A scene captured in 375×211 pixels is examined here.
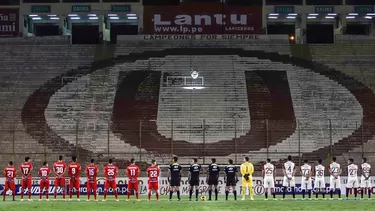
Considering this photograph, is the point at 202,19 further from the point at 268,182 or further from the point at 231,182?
the point at 231,182

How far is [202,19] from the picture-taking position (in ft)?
187

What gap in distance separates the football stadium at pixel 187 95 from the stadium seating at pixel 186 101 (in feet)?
0.40

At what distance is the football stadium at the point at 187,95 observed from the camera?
38438mm

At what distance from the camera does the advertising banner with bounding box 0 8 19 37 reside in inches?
2251

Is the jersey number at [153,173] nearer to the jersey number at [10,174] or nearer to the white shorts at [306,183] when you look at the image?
the jersey number at [10,174]

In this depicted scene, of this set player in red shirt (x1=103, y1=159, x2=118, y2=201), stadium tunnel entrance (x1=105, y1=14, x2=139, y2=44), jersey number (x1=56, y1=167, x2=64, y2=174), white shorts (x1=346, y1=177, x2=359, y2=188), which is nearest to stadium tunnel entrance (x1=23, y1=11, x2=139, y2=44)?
stadium tunnel entrance (x1=105, y1=14, x2=139, y2=44)

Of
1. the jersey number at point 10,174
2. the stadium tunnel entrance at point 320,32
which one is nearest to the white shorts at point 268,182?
the jersey number at point 10,174

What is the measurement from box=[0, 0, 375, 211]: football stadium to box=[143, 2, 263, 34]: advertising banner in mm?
81

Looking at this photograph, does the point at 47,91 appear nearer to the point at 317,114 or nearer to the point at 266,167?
the point at 317,114

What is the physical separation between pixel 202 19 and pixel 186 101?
9.68m

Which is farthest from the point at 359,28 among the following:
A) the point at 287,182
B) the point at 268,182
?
the point at 268,182

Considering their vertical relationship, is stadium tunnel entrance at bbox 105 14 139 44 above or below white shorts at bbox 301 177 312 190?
above

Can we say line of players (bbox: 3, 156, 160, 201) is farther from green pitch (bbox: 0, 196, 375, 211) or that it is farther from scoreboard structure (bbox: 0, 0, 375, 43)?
scoreboard structure (bbox: 0, 0, 375, 43)

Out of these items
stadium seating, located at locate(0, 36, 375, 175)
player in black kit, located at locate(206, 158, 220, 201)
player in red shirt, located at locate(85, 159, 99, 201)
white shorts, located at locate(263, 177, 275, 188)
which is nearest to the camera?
player in black kit, located at locate(206, 158, 220, 201)
